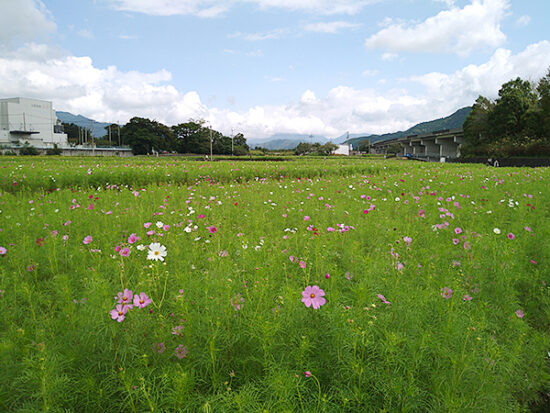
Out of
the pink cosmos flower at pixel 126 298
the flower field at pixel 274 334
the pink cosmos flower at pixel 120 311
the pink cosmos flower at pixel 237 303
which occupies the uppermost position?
the pink cosmos flower at pixel 126 298

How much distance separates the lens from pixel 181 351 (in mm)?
1654

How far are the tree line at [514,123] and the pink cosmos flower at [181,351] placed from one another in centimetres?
3678

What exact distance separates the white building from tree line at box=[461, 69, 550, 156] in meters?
87.0

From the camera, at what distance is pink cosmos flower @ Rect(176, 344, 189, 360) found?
161 centimetres

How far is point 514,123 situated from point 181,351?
43.5 meters

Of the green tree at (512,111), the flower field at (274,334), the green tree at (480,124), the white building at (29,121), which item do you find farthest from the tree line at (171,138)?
the flower field at (274,334)

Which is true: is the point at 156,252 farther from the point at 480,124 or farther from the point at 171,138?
the point at 171,138

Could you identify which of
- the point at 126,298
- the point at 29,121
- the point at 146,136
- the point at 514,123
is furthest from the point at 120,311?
the point at 29,121

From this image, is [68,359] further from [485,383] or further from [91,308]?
[485,383]

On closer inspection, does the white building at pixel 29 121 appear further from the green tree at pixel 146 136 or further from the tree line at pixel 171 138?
the green tree at pixel 146 136

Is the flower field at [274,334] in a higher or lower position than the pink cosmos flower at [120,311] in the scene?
lower

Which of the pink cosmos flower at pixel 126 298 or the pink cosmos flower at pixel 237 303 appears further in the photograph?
the pink cosmos flower at pixel 237 303

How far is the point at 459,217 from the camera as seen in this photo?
486 centimetres

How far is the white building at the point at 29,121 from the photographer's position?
231ft
